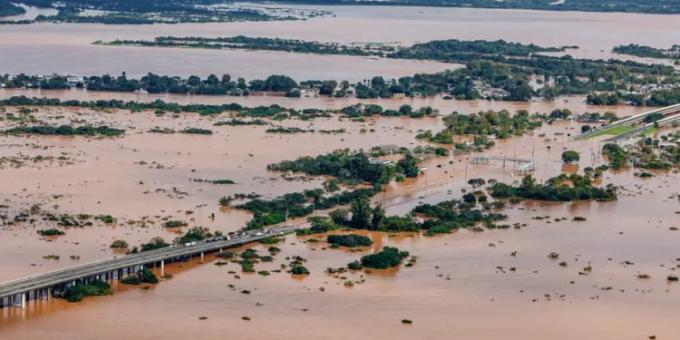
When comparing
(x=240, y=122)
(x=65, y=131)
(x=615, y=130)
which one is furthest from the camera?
(x=615, y=130)

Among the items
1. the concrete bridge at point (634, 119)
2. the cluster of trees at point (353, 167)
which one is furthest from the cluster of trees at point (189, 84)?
the cluster of trees at point (353, 167)

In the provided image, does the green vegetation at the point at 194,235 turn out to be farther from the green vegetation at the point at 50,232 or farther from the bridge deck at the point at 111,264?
the green vegetation at the point at 50,232

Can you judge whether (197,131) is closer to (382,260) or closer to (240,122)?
(240,122)

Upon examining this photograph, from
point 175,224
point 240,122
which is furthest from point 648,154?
point 175,224

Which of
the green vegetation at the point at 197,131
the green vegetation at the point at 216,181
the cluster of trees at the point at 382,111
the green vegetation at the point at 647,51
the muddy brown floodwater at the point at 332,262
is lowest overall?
the muddy brown floodwater at the point at 332,262

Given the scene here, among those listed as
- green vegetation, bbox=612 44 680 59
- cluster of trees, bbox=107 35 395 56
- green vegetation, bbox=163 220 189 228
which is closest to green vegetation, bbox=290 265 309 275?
green vegetation, bbox=163 220 189 228

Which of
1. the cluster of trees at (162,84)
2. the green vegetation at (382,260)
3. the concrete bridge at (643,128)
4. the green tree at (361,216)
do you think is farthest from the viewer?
the cluster of trees at (162,84)

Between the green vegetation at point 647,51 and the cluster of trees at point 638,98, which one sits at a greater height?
the green vegetation at point 647,51
